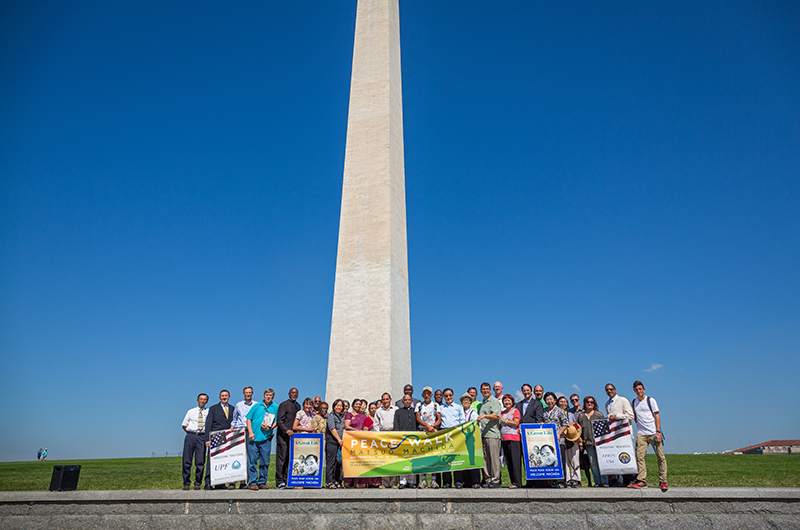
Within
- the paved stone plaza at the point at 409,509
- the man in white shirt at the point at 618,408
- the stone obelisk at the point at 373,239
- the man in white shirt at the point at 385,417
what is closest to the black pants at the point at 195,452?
the paved stone plaza at the point at 409,509

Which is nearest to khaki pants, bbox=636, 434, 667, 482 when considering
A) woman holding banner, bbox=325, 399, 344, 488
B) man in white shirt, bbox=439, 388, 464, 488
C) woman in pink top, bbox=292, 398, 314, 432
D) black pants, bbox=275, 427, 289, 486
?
man in white shirt, bbox=439, 388, 464, 488

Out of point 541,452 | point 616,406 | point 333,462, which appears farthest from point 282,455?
point 616,406

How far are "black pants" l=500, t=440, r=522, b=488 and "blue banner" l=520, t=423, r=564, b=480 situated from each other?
9.3 inches

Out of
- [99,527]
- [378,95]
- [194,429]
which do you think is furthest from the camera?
[378,95]

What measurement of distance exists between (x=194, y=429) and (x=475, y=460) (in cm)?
485

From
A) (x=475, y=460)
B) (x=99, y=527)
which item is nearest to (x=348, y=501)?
(x=475, y=460)

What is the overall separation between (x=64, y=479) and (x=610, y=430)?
8.53 meters

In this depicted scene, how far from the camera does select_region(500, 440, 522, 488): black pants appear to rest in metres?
8.18

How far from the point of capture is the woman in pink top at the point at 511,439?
8.30 m

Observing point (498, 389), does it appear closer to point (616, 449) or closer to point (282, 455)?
point (616, 449)

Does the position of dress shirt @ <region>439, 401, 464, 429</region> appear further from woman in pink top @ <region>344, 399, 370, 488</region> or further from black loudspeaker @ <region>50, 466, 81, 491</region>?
black loudspeaker @ <region>50, 466, 81, 491</region>

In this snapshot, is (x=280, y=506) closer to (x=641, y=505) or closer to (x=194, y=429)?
(x=194, y=429)

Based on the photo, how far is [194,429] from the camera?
9.06 metres

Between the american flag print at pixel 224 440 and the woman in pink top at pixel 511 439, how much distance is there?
428 cm
